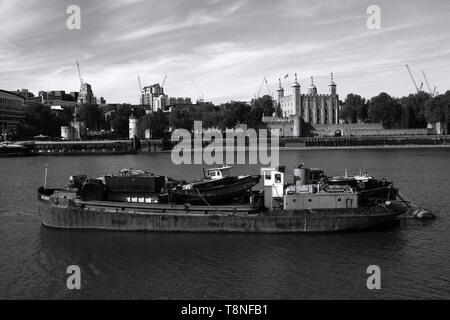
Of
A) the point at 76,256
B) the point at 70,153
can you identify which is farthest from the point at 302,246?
the point at 70,153

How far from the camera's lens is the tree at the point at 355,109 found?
187875mm

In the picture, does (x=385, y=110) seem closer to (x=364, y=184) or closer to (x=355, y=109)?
(x=355, y=109)

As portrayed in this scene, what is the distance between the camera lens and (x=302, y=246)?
32.1 meters

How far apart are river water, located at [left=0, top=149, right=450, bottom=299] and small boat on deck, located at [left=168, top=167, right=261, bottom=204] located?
2.89m

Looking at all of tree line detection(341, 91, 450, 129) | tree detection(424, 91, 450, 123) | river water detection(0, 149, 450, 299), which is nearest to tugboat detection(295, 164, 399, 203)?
river water detection(0, 149, 450, 299)

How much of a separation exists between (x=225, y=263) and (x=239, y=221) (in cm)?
600

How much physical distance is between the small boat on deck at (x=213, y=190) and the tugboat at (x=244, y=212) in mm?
463

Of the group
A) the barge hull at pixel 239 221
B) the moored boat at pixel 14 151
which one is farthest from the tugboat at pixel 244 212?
the moored boat at pixel 14 151

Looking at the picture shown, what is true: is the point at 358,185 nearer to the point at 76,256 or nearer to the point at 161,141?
the point at 76,256

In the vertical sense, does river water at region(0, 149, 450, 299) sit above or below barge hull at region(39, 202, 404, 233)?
below

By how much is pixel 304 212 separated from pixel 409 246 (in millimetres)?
7057

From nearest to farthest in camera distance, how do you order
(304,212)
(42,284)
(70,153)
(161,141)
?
1. (42,284)
2. (304,212)
3. (70,153)
4. (161,141)

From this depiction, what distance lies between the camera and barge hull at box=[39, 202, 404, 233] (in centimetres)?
3472

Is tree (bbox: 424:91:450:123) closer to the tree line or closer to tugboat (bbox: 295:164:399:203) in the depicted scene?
the tree line
